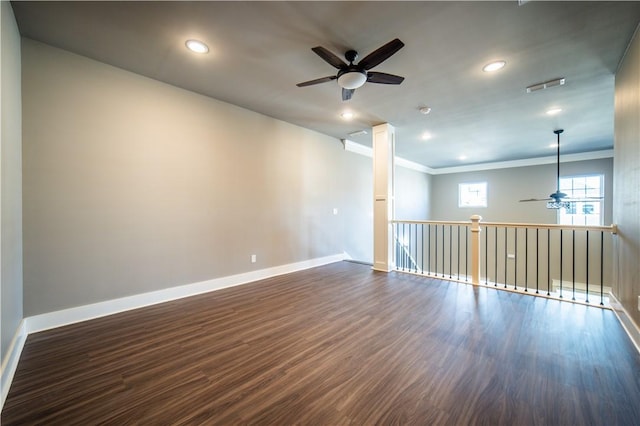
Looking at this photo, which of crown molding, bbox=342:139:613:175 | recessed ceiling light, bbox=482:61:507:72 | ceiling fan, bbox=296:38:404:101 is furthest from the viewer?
crown molding, bbox=342:139:613:175

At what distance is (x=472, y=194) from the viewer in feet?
29.2

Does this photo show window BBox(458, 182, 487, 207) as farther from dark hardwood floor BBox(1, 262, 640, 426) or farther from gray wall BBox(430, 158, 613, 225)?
dark hardwood floor BBox(1, 262, 640, 426)

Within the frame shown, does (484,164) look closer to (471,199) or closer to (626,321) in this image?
(471,199)

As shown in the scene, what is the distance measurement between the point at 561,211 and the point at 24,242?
10.7 metres

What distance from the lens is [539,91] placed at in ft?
11.2

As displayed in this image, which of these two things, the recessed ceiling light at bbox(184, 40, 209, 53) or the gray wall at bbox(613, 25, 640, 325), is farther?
the recessed ceiling light at bbox(184, 40, 209, 53)

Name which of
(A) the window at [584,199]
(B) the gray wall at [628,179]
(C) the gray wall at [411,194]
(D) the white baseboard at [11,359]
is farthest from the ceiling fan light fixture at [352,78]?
(A) the window at [584,199]

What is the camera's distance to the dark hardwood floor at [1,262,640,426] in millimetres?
1469

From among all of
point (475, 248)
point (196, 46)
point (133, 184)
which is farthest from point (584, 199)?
point (133, 184)

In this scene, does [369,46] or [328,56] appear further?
[369,46]

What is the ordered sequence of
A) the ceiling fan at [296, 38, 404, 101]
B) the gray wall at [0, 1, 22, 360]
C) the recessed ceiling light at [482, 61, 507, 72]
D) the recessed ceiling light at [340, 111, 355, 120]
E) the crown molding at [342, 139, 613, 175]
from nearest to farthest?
1. the gray wall at [0, 1, 22, 360]
2. the ceiling fan at [296, 38, 404, 101]
3. the recessed ceiling light at [482, 61, 507, 72]
4. the recessed ceiling light at [340, 111, 355, 120]
5. the crown molding at [342, 139, 613, 175]

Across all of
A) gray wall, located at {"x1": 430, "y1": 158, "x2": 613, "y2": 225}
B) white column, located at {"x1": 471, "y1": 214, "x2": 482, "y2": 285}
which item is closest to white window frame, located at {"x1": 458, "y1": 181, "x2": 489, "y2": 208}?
gray wall, located at {"x1": 430, "y1": 158, "x2": 613, "y2": 225}

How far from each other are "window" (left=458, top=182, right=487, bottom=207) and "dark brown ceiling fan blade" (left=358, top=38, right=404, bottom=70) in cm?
800

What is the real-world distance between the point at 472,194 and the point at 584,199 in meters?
2.79
